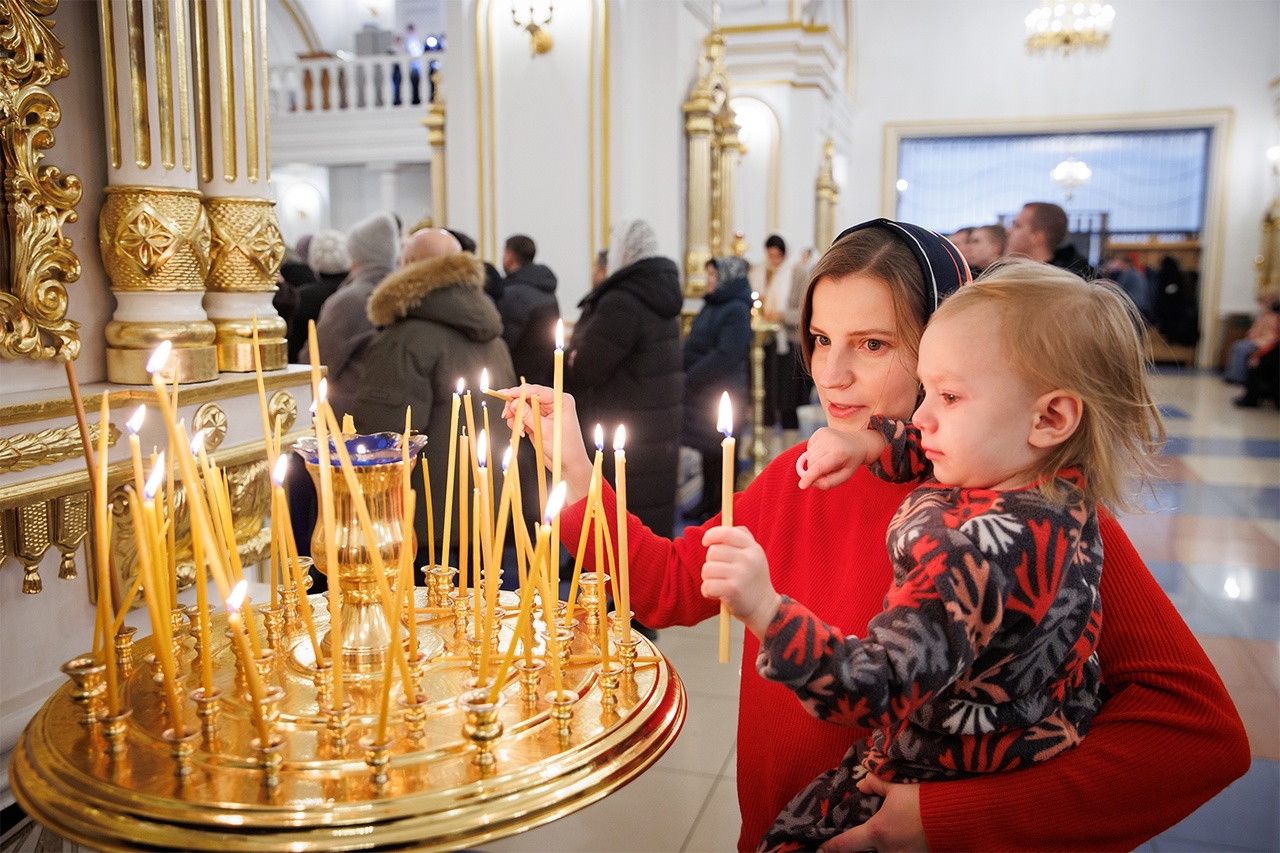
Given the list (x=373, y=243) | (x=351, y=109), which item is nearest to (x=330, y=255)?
(x=373, y=243)

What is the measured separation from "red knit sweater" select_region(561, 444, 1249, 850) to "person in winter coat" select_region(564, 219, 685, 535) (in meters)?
2.44

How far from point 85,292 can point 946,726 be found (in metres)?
1.83

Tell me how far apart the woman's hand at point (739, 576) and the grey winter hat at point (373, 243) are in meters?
3.48

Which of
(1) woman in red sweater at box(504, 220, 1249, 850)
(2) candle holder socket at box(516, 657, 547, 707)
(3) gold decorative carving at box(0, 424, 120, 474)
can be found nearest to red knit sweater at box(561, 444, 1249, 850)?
(1) woman in red sweater at box(504, 220, 1249, 850)

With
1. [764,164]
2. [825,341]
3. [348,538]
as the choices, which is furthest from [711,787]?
[764,164]

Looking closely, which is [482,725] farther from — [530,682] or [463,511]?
[463,511]

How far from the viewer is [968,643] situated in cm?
98

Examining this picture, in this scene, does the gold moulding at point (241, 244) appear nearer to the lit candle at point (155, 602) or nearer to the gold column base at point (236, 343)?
the gold column base at point (236, 343)

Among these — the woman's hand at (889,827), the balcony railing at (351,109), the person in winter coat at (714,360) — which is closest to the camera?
the woman's hand at (889,827)

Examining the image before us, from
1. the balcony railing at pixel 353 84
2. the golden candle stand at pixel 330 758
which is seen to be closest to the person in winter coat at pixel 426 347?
the golden candle stand at pixel 330 758

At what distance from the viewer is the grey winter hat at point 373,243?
411 cm

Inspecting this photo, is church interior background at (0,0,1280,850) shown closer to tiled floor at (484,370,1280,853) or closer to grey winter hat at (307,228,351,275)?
tiled floor at (484,370,1280,853)

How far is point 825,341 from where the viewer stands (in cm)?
145

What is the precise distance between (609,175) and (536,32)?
0.94 m
